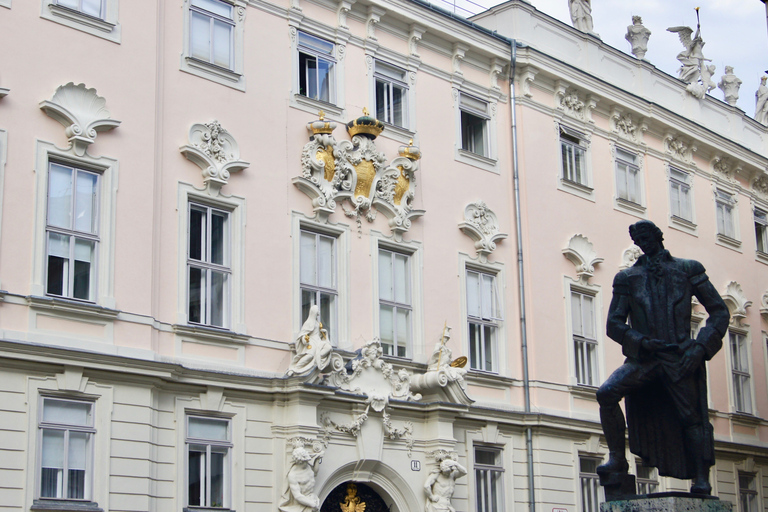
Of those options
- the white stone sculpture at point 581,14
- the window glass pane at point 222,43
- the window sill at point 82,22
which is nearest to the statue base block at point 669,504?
the window sill at point 82,22

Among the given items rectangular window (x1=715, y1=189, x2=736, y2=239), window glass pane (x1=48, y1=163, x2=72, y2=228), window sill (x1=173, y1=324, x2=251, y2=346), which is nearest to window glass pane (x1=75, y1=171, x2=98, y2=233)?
window glass pane (x1=48, y1=163, x2=72, y2=228)

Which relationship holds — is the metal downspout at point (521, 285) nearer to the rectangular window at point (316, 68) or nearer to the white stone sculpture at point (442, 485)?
the white stone sculpture at point (442, 485)

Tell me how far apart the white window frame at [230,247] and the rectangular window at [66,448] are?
2.29m

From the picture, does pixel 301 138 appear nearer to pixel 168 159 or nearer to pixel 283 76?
pixel 283 76

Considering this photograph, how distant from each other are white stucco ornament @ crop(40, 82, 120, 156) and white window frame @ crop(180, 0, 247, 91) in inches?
79.6

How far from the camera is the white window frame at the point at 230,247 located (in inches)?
695

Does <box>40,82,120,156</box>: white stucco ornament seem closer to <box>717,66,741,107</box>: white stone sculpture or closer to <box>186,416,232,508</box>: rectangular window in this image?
<box>186,416,232,508</box>: rectangular window

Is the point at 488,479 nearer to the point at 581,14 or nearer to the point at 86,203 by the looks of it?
the point at 86,203

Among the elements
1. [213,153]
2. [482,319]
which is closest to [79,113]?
[213,153]

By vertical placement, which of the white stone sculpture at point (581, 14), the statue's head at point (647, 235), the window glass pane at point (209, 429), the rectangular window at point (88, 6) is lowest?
the window glass pane at point (209, 429)

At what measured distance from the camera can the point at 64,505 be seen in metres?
15.2

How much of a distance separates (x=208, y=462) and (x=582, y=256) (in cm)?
1050

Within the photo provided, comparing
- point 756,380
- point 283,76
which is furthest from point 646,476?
point 283,76

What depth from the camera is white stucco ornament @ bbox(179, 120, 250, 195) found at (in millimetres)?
18281
